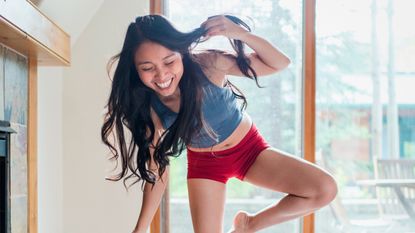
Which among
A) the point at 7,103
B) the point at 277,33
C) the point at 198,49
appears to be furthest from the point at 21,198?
the point at 277,33

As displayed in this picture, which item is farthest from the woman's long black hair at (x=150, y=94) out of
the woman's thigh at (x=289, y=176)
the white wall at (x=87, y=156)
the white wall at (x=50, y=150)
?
the white wall at (x=87, y=156)

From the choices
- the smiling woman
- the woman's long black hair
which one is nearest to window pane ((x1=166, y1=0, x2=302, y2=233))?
the smiling woman

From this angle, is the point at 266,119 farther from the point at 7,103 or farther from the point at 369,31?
the point at 7,103

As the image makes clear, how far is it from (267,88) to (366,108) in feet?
2.08

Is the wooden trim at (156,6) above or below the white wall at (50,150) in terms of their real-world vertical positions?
above

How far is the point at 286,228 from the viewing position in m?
3.15

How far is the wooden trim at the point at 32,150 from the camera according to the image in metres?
2.36

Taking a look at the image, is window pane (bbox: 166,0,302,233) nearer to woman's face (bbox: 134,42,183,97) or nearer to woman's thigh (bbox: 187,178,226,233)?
woman's thigh (bbox: 187,178,226,233)

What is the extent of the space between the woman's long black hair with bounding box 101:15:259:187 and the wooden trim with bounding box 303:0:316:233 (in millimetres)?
1178

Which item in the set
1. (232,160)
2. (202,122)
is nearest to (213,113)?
(202,122)

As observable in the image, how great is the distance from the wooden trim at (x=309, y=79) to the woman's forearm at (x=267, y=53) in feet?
4.06

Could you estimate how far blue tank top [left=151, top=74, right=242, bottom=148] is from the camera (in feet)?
6.47

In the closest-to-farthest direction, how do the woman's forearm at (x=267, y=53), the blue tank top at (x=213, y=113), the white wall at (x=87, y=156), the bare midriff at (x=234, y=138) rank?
1. the woman's forearm at (x=267, y=53)
2. the blue tank top at (x=213, y=113)
3. the bare midriff at (x=234, y=138)
4. the white wall at (x=87, y=156)

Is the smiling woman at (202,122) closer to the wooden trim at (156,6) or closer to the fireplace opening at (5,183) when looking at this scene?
the fireplace opening at (5,183)
